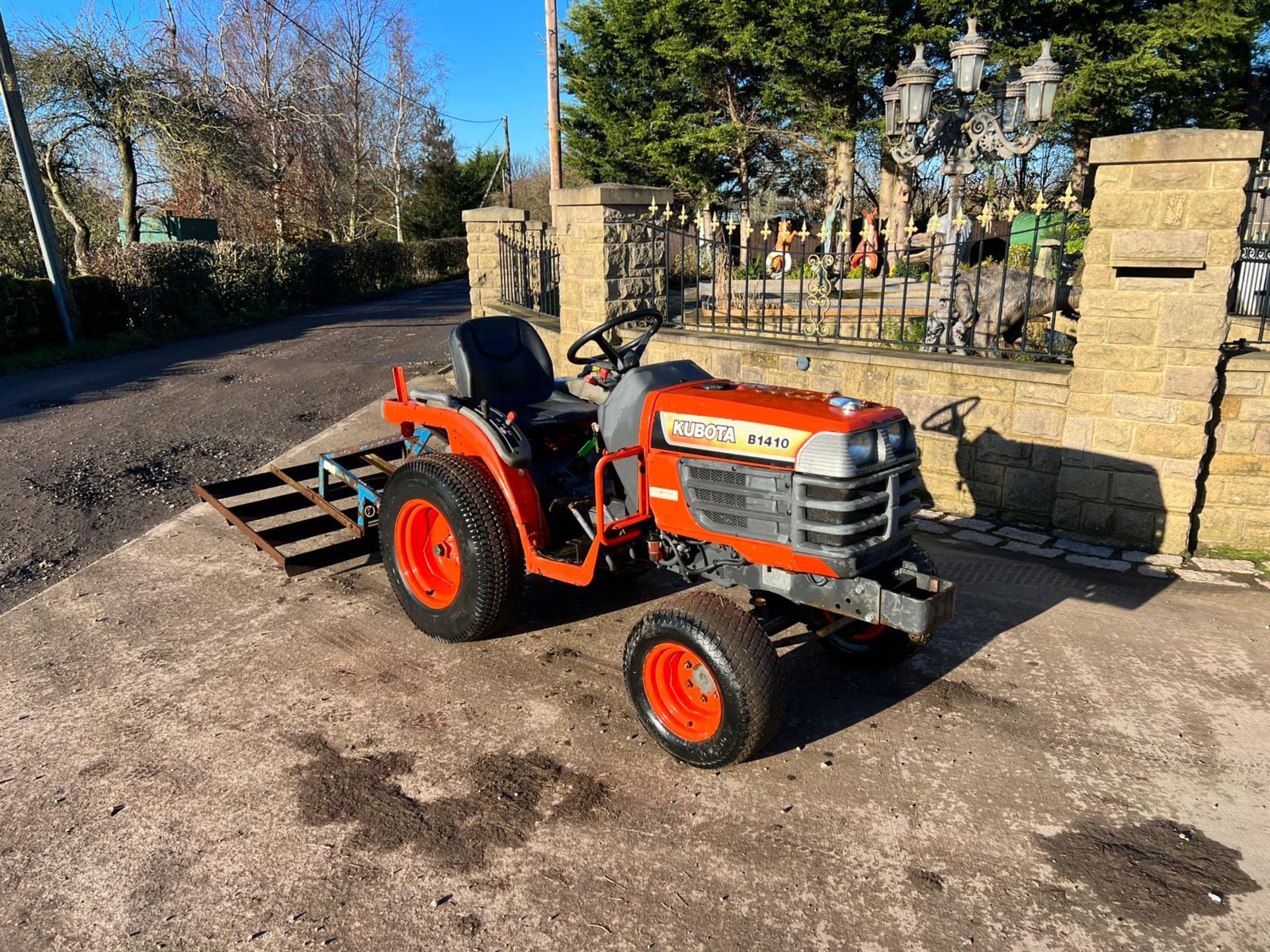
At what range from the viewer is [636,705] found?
10.7 ft

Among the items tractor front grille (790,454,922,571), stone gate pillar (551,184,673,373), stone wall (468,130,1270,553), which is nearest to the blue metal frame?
stone wall (468,130,1270,553)

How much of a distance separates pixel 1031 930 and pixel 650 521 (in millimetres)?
1918

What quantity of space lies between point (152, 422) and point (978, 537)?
302 inches

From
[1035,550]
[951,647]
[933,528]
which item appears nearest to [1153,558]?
[1035,550]

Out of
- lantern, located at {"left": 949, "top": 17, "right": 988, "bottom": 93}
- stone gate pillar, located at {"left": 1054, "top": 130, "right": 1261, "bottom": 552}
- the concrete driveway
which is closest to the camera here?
the concrete driveway

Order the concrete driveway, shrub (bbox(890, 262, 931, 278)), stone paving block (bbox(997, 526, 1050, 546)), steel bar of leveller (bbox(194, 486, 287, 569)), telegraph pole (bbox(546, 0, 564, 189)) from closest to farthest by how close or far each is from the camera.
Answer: the concrete driveway, steel bar of leveller (bbox(194, 486, 287, 569)), stone paving block (bbox(997, 526, 1050, 546)), shrub (bbox(890, 262, 931, 278)), telegraph pole (bbox(546, 0, 564, 189))

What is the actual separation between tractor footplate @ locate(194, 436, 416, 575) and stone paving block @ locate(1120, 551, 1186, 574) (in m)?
4.20

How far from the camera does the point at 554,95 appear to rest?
751 inches

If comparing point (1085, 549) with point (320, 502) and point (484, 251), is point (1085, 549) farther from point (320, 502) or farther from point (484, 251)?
point (484, 251)

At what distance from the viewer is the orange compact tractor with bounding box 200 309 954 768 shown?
2957 millimetres

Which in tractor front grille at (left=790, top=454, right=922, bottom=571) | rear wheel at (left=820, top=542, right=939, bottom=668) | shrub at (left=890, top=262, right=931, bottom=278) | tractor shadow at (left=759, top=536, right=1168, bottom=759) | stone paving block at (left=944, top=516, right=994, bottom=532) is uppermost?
shrub at (left=890, top=262, right=931, bottom=278)

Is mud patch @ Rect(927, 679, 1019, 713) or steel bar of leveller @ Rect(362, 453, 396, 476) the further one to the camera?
steel bar of leveller @ Rect(362, 453, 396, 476)

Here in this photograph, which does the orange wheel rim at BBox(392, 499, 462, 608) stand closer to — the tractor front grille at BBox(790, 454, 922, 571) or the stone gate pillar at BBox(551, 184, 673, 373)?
the tractor front grille at BBox(790, 454, 922, 571)

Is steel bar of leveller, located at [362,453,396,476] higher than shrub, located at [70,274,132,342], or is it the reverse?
shrub, located at [70,274,132,342]
